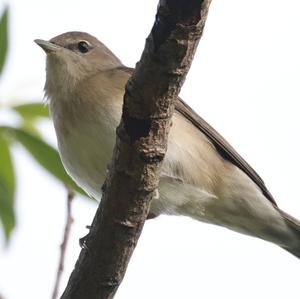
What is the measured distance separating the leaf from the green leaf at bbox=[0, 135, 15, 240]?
95 mm

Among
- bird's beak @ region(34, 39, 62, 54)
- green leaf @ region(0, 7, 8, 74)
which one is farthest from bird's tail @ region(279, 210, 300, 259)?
green leaf @ region(0, 7, 8, 74)

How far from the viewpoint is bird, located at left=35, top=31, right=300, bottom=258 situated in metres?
4.89

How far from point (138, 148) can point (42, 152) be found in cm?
134

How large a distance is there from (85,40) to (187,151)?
64.8 inches

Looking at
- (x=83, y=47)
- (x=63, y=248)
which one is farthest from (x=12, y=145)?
(x=83, y=47)

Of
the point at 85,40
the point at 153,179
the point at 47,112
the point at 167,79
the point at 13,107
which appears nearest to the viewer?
the point at 167,79

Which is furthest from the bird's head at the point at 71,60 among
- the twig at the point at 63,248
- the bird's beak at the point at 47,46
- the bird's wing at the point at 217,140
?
the twig at the point at 63,248

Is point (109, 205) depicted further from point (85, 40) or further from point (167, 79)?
point (85, 40)

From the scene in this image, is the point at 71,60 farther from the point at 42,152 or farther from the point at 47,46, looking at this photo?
the point at 42,152

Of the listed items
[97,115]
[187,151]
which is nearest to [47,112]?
[97,115]

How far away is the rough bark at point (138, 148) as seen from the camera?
111 inches

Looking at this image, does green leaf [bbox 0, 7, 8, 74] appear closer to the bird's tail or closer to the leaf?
the leaf

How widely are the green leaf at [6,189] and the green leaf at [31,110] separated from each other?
0.31 m

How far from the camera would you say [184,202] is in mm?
5059
